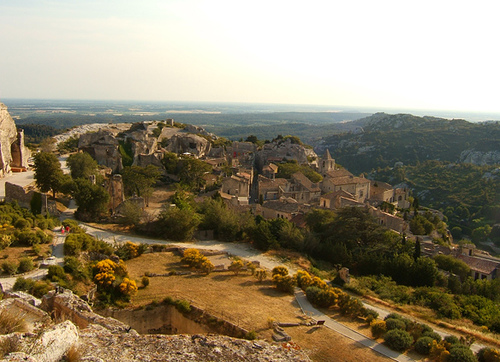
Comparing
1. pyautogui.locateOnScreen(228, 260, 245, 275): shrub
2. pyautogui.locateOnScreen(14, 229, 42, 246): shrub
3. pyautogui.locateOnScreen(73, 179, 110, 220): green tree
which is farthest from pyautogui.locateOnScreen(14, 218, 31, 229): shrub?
pyautogui.locateOnScreen(228, 260, 245, 275): shrub

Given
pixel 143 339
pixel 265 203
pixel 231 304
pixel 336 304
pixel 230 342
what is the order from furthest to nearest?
pixel 265 203 < pixel 336 304 < pixel 231 304 < pixel 230 342 < pixel 143 339

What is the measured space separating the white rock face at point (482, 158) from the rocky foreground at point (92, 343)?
86.6 meters

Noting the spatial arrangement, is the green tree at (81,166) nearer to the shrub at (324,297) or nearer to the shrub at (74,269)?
the shrub at (74,269)

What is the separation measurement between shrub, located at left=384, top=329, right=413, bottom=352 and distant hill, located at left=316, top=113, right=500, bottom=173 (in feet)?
269

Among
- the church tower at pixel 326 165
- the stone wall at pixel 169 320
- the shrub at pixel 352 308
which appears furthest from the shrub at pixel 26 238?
the church tower at pixel 326 165

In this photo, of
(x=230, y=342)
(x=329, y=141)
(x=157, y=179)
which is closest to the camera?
(x=230, y=342)

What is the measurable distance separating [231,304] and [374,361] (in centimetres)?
586

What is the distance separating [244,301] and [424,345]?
Answer: 7026mm

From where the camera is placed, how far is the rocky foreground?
7.34m

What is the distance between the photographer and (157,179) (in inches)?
1623

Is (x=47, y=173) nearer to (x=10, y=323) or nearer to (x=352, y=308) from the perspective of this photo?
(x=10, y=323)

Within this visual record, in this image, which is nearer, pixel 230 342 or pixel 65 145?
pixel 230 342

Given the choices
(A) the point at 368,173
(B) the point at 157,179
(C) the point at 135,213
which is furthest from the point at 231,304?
(A) the point at 368,173

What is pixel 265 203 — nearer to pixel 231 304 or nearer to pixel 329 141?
pixel 231 304
